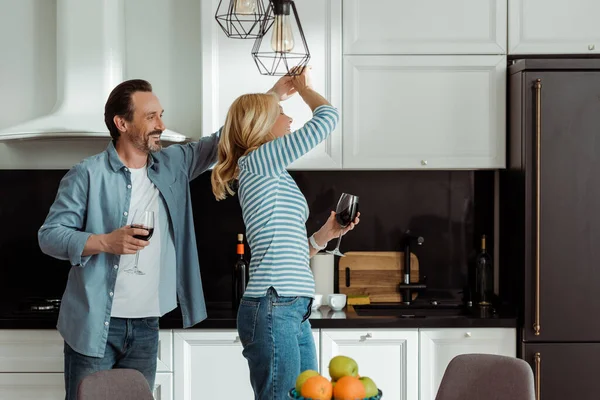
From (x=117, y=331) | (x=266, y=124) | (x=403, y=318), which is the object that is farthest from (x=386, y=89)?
(x=117, y=331)

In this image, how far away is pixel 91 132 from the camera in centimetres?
347

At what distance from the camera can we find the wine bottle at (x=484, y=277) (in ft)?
12.6

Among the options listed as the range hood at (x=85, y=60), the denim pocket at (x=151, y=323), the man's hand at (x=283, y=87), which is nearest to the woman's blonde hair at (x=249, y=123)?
the man's hand at (x=283, y=87)

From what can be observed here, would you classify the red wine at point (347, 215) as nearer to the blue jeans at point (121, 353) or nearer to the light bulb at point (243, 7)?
the light bulb at point (243, 7)

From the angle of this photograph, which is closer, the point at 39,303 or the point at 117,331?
the point at 117,331

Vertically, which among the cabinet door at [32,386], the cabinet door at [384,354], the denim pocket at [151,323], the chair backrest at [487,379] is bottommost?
the cabinet door at [32,386]

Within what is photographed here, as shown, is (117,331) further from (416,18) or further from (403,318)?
(416,18)

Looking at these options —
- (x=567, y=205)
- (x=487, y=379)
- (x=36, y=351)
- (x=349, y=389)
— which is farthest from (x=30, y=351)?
(x=567, y=205)

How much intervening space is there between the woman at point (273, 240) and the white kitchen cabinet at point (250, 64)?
40.3 inches

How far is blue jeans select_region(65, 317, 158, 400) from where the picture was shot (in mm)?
2859

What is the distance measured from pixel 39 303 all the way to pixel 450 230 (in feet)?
6.34

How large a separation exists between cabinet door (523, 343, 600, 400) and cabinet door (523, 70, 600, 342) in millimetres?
41

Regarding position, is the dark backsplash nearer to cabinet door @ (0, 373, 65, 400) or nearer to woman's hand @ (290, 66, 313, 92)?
cabinet door @ (0, 373, 65, 400)

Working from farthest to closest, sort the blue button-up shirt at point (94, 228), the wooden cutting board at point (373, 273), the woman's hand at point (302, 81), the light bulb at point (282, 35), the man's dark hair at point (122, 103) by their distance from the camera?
the wooden cutting board at point (373, 273) < the man's dark hair at point (122, 103) < the blue button-up shirt at point (94, 228) < the woman's hand at point (302, 81) < the light bulb at point (282, 35)
